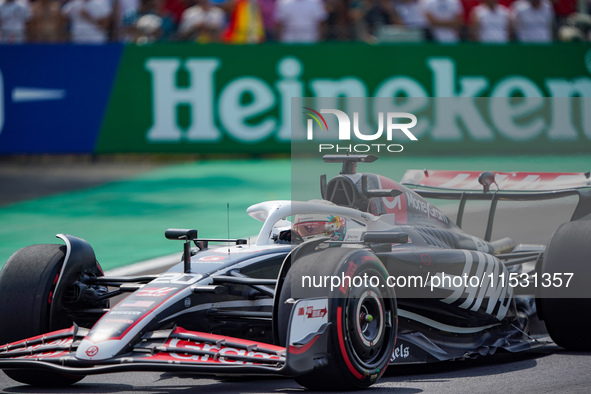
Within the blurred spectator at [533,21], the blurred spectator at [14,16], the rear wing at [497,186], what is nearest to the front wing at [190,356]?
the rear wing at [497,186]

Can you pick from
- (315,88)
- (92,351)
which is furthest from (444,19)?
(92,351)

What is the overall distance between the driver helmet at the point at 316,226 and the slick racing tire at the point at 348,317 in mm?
569

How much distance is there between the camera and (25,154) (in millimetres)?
16344

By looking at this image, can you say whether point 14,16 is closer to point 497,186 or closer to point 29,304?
point 497,186

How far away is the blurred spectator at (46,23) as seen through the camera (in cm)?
1639

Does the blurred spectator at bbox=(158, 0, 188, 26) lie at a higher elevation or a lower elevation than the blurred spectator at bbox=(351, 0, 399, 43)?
higher

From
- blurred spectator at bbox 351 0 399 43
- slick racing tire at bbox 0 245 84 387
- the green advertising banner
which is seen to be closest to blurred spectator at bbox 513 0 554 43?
the green advertising banner

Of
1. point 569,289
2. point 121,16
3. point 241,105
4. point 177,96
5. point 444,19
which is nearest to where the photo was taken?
point 569,289

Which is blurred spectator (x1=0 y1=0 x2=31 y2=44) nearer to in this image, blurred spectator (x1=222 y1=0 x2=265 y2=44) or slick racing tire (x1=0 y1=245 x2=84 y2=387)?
blurred spectator (x1=222 y1=0 x2=265 y2=44)

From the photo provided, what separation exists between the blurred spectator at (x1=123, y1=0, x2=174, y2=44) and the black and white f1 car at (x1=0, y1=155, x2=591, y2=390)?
10508mm

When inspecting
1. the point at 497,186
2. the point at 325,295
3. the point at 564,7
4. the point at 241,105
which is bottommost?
the point at 325,295

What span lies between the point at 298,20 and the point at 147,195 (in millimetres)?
4884

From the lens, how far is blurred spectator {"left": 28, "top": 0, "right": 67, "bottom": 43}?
16.4m

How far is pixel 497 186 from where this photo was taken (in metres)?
7.14
